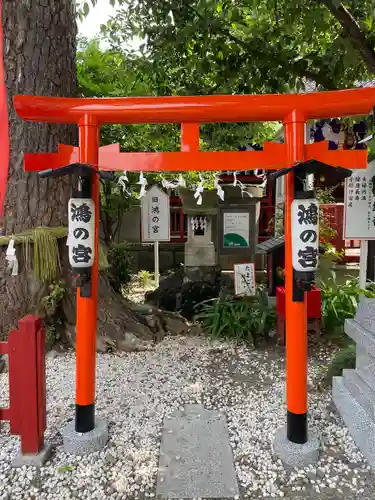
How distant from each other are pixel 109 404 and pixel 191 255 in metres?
3.82

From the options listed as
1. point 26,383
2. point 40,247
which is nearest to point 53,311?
point 40,247

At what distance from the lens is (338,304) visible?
17.8ft

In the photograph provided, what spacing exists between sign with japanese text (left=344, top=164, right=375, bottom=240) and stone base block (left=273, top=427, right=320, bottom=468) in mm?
3231

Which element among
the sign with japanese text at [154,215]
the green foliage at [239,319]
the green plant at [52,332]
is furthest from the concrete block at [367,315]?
the sign with japanese text at [154,215]

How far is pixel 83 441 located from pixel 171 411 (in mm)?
856

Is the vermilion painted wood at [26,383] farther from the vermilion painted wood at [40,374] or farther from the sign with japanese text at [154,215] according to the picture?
the sign with japanese text at [154,215]

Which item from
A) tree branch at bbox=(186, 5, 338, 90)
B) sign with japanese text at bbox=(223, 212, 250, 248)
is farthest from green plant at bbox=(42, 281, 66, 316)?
sign with japanese text at bbox=(223, 212, 250, 248)

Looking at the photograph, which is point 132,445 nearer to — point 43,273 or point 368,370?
point 368,370

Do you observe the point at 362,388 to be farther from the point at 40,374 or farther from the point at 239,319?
the point at 40,374

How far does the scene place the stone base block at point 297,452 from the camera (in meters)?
2.74

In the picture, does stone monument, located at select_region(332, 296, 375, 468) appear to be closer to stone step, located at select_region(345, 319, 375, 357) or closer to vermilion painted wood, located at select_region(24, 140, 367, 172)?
stone step, located at select_region(345, 319, 375, 357)

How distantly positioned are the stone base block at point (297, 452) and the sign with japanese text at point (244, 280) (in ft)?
9.78

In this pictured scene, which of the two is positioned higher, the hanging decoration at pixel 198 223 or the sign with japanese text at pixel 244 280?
the hanging decoration at pixel 198 223

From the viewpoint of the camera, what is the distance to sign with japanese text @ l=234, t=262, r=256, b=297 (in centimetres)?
573
